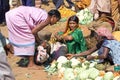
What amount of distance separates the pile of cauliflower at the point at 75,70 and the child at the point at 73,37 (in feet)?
1.41

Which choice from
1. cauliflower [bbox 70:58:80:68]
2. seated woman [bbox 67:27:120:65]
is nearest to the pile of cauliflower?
cauliflower [bbox 70:58:80:68]

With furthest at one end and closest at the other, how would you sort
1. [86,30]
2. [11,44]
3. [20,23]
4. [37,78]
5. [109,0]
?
[109,0] < [86,30] < [11,44] < [20,23] < [37,78]

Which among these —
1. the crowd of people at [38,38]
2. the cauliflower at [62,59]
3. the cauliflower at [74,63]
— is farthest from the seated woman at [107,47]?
the cauliflower at [62,59]

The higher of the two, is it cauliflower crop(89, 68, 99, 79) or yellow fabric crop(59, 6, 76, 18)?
cauliflower crop(89, 68, 99, 79)

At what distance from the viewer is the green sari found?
21.0ft

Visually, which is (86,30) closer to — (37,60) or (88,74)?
(37,60)

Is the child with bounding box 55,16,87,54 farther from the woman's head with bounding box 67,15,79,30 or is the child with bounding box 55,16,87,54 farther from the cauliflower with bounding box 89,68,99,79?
the cauliflower with bounding box 89,68,99,79

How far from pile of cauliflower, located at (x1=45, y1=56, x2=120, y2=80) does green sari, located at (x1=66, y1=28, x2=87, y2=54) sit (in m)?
0.43

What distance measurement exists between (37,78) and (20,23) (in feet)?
3.40

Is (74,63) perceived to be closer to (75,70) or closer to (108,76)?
(75,70)

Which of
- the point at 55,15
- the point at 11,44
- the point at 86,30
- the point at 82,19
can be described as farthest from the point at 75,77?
the point at 82,19

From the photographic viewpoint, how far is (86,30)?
842cm

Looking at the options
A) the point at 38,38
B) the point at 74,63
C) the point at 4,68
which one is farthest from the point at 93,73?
the point at 4,68

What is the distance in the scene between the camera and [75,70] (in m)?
5.64
